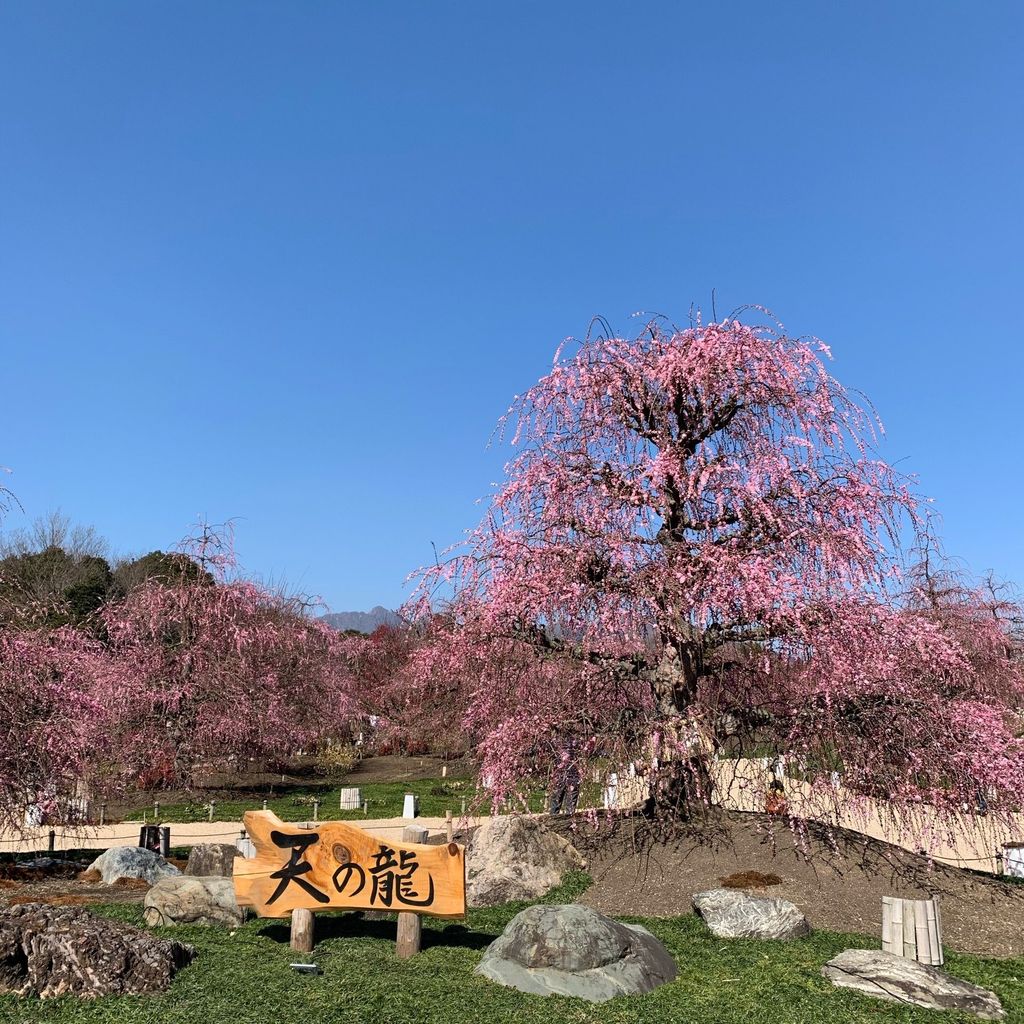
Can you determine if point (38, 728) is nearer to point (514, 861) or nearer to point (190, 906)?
point (190, 906)

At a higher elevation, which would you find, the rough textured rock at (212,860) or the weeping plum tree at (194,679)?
the weeping plum tree at (194,679)

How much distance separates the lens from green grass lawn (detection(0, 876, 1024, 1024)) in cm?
715

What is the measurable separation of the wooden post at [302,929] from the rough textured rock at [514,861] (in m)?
3.54

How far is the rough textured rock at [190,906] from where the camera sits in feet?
33.2

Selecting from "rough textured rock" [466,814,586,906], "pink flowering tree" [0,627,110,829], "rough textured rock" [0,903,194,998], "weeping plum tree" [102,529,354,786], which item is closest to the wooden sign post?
"rough textured rock" [0,903,194,998]

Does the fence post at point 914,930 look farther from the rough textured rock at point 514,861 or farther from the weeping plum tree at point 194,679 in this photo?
the weeping plum tree at point 194,679

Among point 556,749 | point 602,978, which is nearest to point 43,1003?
point 602,978

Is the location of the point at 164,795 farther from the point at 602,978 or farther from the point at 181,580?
the point at 602,978

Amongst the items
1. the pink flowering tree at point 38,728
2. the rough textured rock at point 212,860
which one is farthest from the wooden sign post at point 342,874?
the pink flowering tree at point 38,728

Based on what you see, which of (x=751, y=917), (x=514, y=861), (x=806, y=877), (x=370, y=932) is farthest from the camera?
(x=514, y=861)

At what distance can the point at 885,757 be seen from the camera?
12500 mm

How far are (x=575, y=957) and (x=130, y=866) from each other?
27.2ft

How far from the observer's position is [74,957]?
755 centimetres

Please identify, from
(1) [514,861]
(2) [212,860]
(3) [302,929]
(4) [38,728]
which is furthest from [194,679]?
(3) [302,929]
